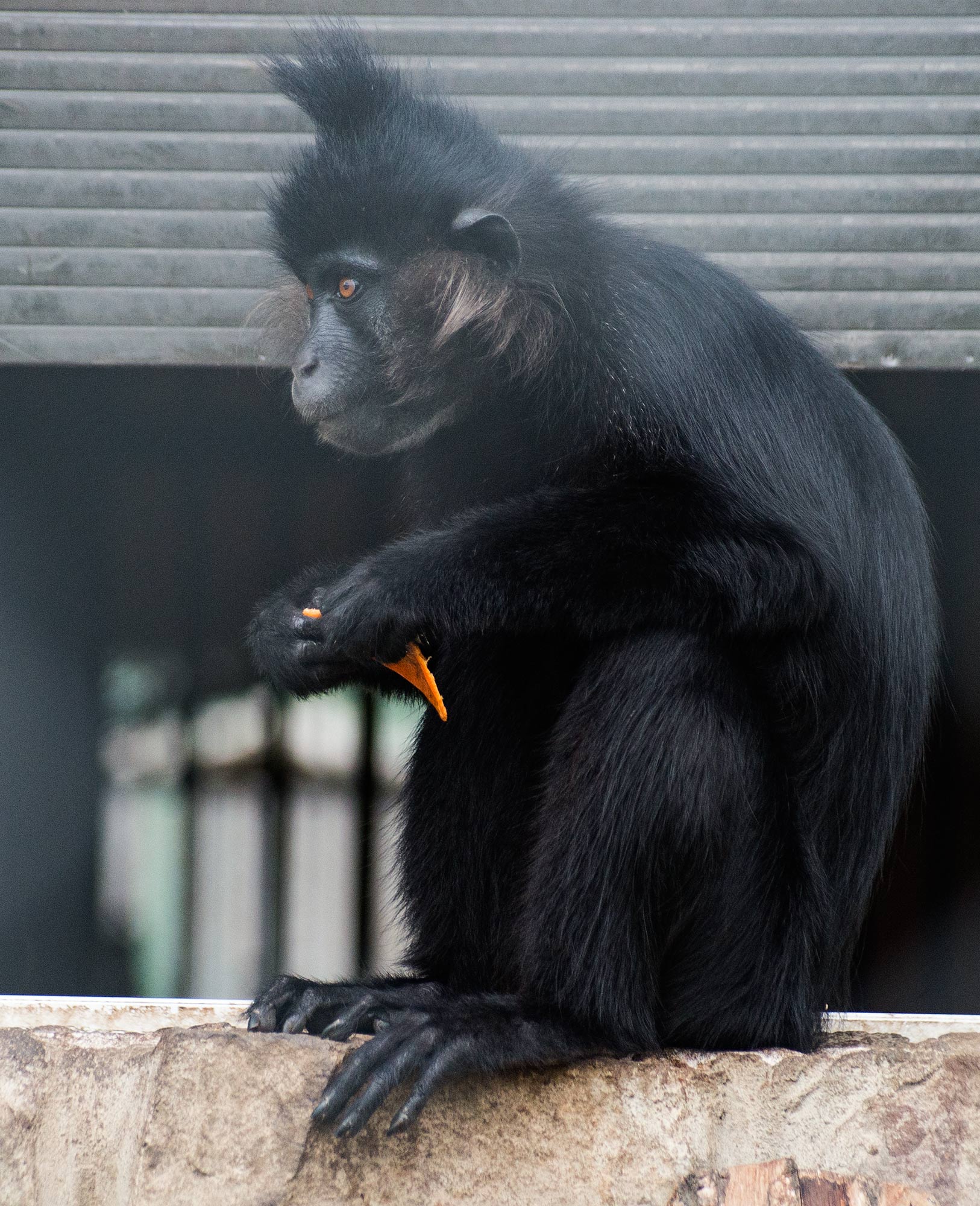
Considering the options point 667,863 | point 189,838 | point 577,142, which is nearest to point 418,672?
point 667,863

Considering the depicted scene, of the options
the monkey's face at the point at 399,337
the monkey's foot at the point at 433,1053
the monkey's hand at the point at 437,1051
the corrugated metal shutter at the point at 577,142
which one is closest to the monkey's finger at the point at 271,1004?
the monkey's hand at the point at 437,1051

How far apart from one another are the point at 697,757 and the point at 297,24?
2.36m

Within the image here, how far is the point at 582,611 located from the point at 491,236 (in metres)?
0.74

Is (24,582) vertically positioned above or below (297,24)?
below

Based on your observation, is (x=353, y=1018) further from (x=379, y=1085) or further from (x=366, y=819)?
(x=366, y=819)

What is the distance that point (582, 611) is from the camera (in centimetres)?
197

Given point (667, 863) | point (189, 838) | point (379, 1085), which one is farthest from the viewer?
point (189, 838)

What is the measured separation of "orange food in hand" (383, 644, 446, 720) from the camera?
2145mm

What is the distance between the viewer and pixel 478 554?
201 cm

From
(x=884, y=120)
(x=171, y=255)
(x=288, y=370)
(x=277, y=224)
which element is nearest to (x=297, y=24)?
(x=171, y=255)

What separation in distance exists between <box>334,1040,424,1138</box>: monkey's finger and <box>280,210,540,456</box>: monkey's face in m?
1.07

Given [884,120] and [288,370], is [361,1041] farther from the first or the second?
[884,120]

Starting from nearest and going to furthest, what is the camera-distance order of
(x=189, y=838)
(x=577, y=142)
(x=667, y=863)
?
(x=667, y=863), (x=577, y=142), (x=189, y=838)

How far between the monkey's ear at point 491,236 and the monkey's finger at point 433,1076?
4.11 feet
